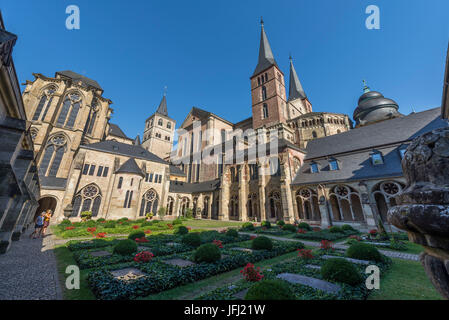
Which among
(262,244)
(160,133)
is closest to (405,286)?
(262,244)

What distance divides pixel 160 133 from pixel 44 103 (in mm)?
31177

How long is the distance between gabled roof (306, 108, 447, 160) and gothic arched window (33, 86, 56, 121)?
1548 inches

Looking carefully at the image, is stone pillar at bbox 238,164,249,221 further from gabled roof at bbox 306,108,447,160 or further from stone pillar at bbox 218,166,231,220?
gabled roof at bbox 306,108,447,160

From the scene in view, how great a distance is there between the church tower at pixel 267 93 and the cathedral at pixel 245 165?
25 centimetres

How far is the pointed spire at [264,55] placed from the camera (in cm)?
4175

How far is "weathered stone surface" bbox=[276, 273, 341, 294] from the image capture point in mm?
4211

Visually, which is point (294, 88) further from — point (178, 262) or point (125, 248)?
point (125, 248)

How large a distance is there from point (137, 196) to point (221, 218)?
1276cm

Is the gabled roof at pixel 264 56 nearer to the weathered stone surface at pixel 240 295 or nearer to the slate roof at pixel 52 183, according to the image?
the slate roof at pixel 52 183

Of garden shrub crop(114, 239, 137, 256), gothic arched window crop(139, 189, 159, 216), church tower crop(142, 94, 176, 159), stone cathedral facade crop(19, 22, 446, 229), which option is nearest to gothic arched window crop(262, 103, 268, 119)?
stone cathedral facade crop(19, 22, 446, 229)

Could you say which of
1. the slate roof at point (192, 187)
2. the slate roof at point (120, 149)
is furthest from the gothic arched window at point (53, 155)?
the slate roof at point (192, 187)
